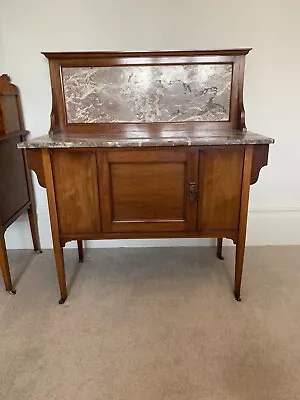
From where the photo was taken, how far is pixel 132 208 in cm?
154

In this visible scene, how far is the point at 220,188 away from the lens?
4.91 ft

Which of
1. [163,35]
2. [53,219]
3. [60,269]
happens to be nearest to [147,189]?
[53,219]

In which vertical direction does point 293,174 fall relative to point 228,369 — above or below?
above

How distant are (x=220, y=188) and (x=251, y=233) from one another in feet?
2.76

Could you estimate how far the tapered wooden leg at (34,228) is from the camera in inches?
82.8

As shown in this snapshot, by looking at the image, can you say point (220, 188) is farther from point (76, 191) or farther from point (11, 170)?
point (11, 170)

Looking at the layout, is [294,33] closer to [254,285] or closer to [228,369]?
[254,285]

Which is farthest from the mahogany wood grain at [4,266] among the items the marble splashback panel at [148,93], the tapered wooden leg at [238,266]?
the tapered wooden leg at [238,266]

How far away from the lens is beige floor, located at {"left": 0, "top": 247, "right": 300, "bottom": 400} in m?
1.18

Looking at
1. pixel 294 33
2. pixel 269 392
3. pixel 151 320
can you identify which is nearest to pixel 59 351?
pixel 151 320

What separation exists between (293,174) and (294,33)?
2.67 ft

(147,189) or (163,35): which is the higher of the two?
(163,35)

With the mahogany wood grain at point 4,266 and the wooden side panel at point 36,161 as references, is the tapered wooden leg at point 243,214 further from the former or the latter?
the mahogany wood grain at point 4,266

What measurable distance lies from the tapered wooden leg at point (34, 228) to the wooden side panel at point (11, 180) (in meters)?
0.10
